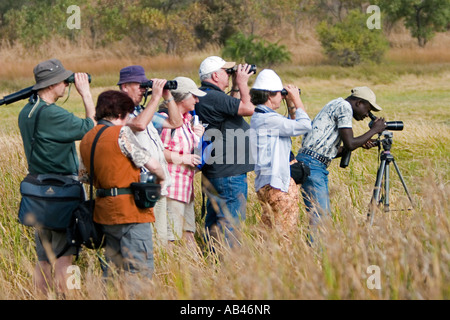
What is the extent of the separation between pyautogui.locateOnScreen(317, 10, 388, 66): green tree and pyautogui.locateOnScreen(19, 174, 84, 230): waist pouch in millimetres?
28843

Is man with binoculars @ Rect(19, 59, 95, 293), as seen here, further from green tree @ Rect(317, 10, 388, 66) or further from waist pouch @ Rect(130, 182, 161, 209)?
green tree @ Rect(317, 10, 388, 66)

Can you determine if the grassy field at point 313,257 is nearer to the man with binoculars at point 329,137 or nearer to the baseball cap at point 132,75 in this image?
the man with binoculars at point 329,137

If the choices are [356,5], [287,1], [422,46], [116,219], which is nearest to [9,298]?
[116,219]

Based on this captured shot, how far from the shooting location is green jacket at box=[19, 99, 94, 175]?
15.5 ft

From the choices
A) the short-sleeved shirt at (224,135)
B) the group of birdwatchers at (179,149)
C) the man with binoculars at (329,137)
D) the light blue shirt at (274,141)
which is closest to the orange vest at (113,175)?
the group of birdwatchers at (179,149)

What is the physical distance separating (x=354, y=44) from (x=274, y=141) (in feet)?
93.2

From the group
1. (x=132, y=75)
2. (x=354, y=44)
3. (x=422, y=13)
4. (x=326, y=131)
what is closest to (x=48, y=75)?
(x=132, y=75)

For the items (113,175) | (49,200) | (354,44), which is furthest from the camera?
(354,44)

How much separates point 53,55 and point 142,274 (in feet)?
117

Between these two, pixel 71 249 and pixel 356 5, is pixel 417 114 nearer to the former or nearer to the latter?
pixel 71 249

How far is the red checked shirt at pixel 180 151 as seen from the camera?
5641 mm

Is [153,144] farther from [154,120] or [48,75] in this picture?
[48,75]

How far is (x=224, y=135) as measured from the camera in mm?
5734

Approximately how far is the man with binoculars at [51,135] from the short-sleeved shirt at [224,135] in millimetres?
1106
